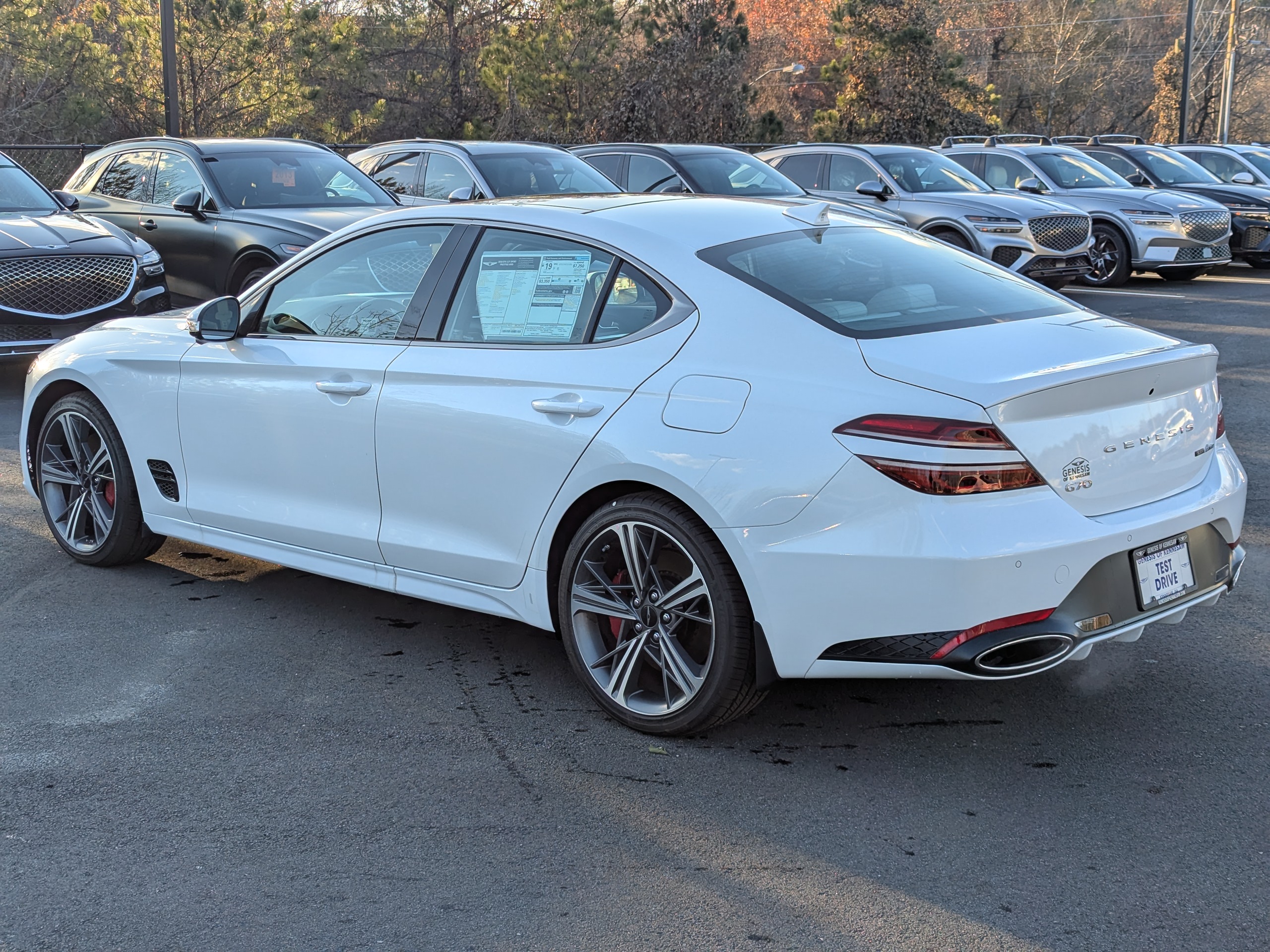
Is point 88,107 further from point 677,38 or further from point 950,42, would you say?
point 950,42

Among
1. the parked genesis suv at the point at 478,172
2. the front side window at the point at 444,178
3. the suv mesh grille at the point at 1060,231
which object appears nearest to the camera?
the parked genesis suv at the point at 478,172

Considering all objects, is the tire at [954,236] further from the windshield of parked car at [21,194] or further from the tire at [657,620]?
the tire at [657,620]

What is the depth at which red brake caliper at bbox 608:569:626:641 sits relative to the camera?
13.9 feet

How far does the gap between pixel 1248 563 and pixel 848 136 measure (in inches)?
1210

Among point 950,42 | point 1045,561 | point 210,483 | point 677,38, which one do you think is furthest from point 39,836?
point 950,42

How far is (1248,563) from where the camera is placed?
5910 millimetres

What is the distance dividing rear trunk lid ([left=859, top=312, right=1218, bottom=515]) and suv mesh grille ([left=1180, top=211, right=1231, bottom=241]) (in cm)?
1458

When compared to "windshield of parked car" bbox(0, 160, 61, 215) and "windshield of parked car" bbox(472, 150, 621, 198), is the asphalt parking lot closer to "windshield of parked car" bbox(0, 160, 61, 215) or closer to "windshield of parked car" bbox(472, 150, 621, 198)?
"windshield of parked car" bbox(0, 160, 61, 215)

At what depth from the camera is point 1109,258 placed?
1788 cm

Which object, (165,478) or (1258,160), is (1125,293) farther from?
(165,478)

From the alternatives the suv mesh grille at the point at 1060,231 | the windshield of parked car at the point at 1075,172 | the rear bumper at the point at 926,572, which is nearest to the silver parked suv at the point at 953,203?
the suv mesh grille at the point at 1060,231

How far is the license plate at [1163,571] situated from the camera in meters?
3.83

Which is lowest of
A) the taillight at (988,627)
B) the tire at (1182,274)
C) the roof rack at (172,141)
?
the tire at (1182,274)

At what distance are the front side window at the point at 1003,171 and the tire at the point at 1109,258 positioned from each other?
128 cm
